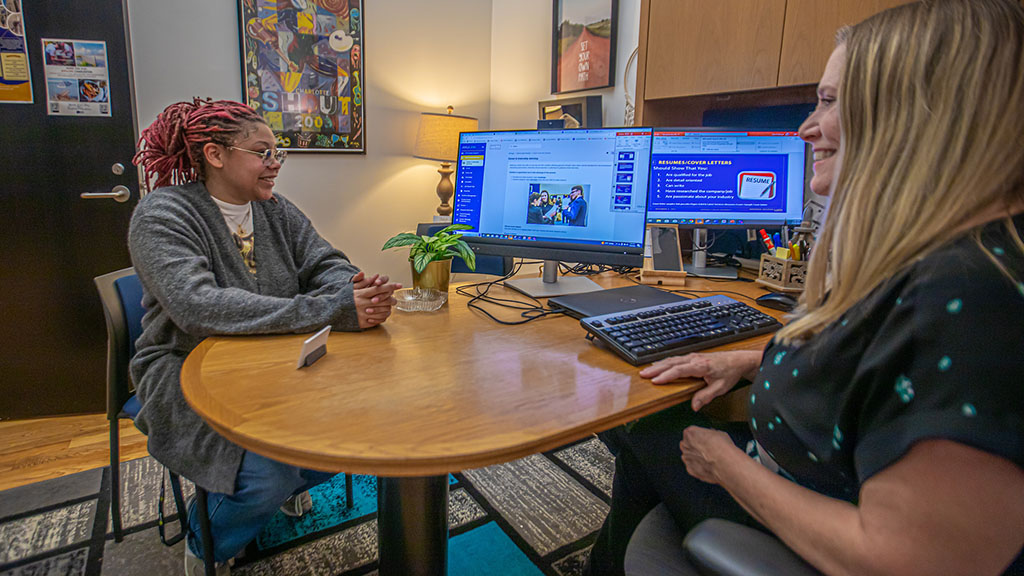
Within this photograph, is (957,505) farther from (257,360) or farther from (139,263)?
(139,263)

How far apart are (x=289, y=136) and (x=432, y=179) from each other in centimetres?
90

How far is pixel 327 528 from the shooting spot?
5.62 ft

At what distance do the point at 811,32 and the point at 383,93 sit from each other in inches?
93.6

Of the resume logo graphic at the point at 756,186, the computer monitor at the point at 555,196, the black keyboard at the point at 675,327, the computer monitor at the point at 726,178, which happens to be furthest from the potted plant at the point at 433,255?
the resume logo graphic at the point at 756,186

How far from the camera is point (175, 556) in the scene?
1566 mm

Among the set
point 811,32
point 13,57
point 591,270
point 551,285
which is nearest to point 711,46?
point 811,32

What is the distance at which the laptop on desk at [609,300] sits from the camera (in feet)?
4.30

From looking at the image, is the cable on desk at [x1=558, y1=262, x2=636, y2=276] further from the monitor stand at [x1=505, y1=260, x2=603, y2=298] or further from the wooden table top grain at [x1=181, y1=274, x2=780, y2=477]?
the wooden table top grain at [x1=181, y1=274, x2=780, y2=477]

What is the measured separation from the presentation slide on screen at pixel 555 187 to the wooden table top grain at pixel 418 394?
41cm

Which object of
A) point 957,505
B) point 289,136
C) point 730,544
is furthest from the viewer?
point 289,136

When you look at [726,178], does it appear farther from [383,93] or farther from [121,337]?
[383,93]

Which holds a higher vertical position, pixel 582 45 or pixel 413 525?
pixel 582 45

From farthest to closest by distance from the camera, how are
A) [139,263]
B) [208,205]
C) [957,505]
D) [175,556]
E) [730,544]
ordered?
[175,556], [208,205], [139,263], [730,544], [957,505]

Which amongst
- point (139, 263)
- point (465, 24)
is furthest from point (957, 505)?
point (465, 24)
